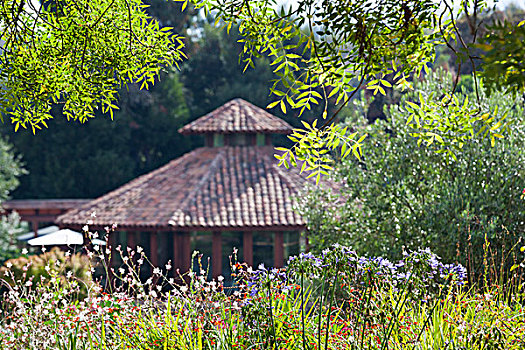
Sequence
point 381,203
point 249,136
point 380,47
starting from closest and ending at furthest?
point 380,47
point 381,203
point 249,136

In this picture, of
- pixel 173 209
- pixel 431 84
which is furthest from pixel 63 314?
pixel 173 209

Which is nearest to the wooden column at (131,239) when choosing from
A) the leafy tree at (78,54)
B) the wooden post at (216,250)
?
the wooden post at (216,250)

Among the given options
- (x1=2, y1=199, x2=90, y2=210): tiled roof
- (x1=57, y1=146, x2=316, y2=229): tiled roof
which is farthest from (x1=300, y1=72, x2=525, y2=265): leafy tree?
(x1=2, y1=199, x2=90, y2=210): tiled roof

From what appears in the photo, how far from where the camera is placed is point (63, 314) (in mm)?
6188

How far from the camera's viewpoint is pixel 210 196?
70.7ft

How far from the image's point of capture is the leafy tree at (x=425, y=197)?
34.2ft

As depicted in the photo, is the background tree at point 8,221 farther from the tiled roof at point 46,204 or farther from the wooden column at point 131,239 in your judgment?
the wooden column at point 131,239

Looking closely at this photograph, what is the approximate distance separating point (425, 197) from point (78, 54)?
7.49 m

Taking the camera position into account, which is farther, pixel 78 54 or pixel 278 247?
pixel 278 247

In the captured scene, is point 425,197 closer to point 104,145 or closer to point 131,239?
point 131,239

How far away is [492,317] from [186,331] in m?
2.65

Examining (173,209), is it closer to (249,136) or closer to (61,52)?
(249,136)

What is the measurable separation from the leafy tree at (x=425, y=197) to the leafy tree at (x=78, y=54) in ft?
18.4

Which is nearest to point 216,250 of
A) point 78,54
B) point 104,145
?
point 78,54
